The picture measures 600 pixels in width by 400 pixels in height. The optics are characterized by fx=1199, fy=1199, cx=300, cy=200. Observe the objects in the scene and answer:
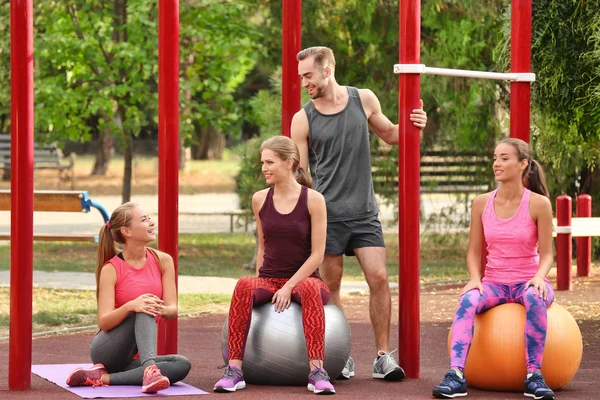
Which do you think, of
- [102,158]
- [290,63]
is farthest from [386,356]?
[102,158]

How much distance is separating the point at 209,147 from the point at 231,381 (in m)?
37.3

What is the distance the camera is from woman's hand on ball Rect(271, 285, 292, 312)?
20.5ft

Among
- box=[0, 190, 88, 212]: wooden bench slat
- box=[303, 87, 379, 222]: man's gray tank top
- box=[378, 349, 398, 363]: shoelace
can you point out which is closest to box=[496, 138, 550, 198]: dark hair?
box=[303, 87, 379, 222]: man's gray tank top

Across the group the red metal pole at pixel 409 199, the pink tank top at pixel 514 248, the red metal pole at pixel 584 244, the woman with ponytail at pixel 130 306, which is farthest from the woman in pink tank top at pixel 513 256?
the red metal pole at pixel 584 244

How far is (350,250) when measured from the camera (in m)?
6.71

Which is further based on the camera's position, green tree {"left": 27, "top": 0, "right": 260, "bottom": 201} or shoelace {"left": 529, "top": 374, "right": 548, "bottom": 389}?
green tree {"left": 27, "top": 0, "right": 260, "bottom": 201}

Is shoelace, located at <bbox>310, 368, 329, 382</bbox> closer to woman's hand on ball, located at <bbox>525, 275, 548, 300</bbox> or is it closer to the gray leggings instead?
the gray leggings

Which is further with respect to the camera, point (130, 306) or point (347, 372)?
point (347, 372)

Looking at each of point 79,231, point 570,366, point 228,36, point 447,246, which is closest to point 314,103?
point 570,366

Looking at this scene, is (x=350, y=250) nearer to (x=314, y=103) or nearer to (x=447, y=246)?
(x=314, y=103)

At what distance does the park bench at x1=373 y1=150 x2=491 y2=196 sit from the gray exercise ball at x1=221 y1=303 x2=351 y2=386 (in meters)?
8.48

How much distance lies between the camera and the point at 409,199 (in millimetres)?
6691

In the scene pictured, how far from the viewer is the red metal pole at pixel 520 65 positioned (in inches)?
279

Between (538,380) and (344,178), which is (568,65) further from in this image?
(538,380)
